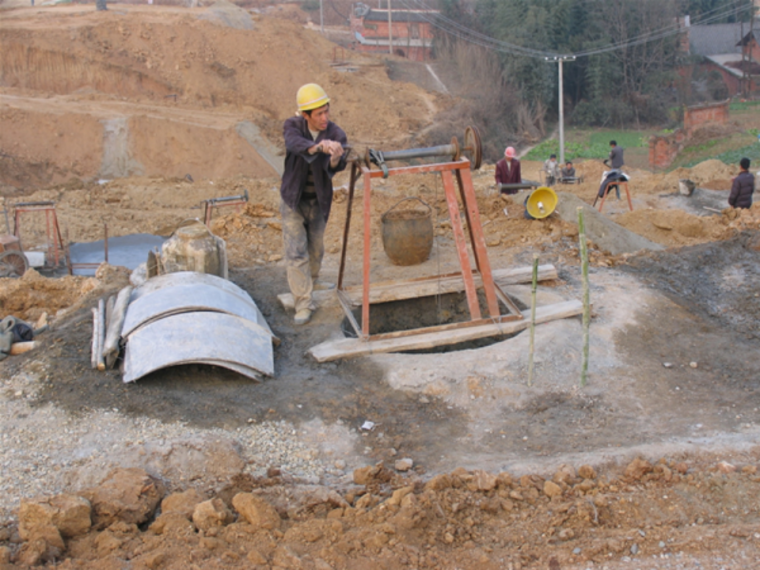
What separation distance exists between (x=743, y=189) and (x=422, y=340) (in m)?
9.28

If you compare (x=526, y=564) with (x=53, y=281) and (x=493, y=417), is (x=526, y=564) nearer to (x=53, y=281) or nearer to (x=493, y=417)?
(x=493, y=417)

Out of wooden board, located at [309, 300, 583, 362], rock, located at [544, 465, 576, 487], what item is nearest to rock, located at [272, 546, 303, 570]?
rock, located at [544, 465, 576, 487]

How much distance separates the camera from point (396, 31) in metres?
52.8

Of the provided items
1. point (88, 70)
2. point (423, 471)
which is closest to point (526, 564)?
point (423, 471)

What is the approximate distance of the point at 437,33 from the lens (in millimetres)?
50031

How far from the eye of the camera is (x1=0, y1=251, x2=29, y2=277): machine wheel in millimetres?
10266

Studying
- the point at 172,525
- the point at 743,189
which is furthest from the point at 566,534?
the point at 743,189

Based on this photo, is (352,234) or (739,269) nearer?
(739,269)

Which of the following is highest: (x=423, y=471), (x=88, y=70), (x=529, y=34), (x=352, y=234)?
(x=529, y=34)

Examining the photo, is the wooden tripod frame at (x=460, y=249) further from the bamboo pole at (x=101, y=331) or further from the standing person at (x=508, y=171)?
the standing person at (x=508, y=171)

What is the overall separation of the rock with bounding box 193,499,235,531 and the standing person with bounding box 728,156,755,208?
38.5 feet

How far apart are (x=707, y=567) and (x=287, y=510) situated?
A: 200 cm

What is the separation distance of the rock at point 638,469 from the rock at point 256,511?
1.91 meters

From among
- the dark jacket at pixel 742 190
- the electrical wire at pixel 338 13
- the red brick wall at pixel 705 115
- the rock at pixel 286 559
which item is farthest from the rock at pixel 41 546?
the electrical wire at pixel 338 13
